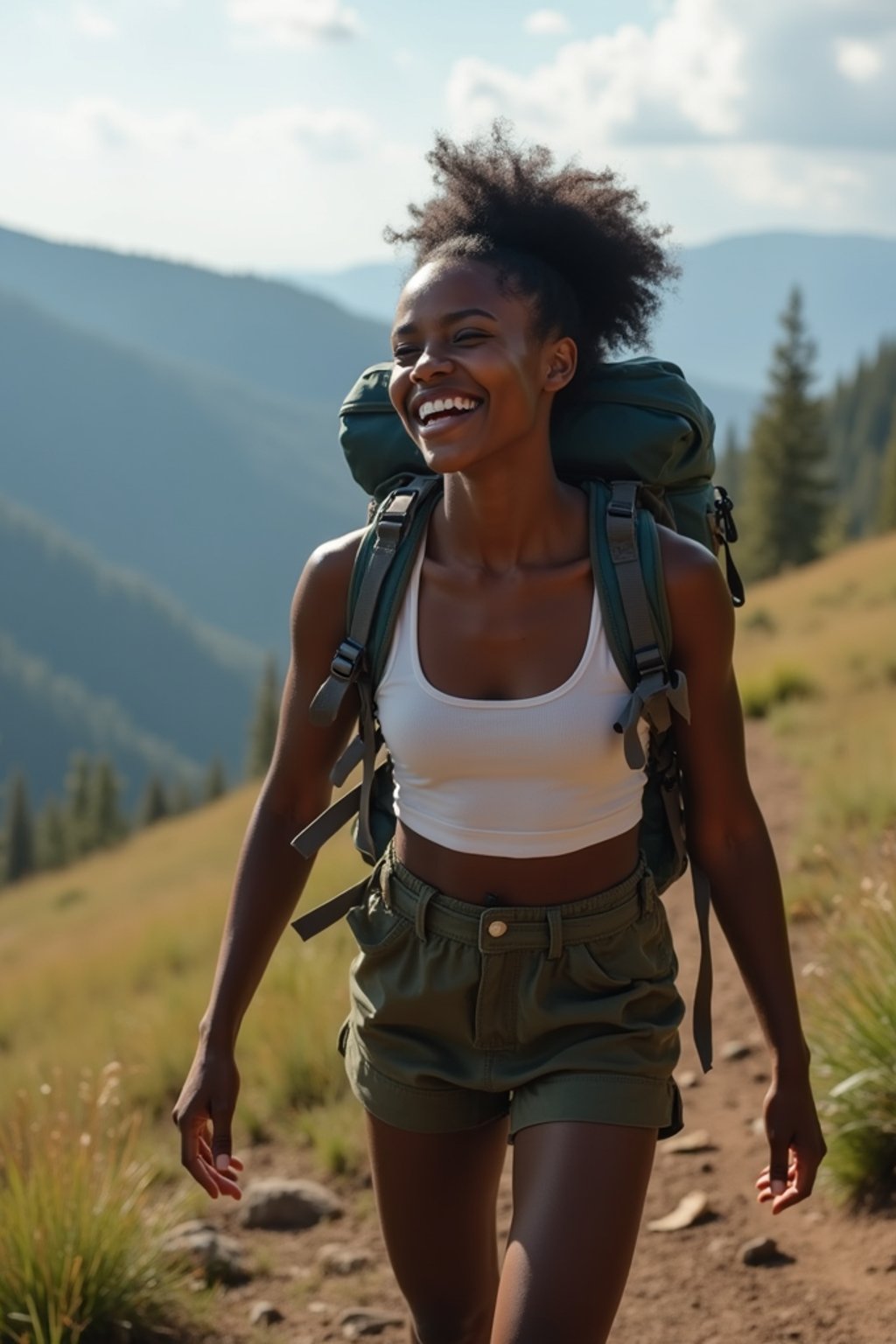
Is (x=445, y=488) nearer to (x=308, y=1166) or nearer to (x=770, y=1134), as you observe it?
(x=770, y=1134)

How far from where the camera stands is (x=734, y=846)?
2836 millimetres

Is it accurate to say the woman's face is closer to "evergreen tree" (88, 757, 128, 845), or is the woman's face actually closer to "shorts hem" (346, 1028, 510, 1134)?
"shorts hem" (346, 1028, 510, 1134)

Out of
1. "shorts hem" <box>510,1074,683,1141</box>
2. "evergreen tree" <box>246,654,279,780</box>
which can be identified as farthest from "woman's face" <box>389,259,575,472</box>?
"evergreen tree" <box>246,654,279,780</box>

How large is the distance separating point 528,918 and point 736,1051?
3731 mm

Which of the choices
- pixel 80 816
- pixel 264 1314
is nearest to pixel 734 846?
pixel 264 1314

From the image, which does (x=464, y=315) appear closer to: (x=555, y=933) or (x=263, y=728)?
(x=555, y=933)

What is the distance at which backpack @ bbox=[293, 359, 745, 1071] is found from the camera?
104 inches

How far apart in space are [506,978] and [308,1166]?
345cm

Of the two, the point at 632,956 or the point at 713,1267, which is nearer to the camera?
the point at 632,956

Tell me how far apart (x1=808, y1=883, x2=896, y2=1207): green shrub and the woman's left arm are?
60.6 inches

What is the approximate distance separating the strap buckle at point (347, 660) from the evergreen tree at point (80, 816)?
81768 millimetres

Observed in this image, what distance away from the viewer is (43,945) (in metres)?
29.8

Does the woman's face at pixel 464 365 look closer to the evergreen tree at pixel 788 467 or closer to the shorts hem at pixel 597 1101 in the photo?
the shorts hem at pixel 597 1101

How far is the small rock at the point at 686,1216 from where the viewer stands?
4.78 m
